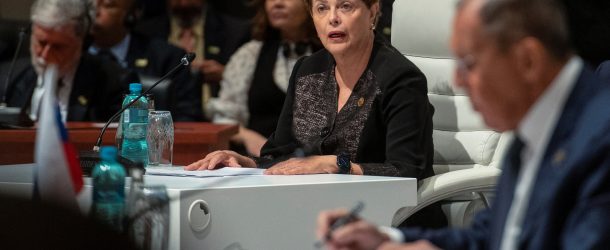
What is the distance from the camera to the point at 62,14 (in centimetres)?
535

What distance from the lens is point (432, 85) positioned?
3.96m

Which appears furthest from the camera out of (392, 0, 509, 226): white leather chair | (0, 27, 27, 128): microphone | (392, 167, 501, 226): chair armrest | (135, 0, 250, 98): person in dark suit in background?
(135, 0, 250, 98): person in dark suit in background

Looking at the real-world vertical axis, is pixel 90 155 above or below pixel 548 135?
below

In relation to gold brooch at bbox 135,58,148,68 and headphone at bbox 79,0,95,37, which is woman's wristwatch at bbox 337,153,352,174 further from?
gold brooch at bbox 135,58,148,68

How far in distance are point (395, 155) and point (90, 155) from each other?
3.08ft

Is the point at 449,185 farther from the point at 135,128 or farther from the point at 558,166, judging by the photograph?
the point at 558,166

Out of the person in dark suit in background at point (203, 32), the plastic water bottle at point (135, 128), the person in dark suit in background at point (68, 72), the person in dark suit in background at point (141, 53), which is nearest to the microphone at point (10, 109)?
the person in dark suit in background at point (68, 72)

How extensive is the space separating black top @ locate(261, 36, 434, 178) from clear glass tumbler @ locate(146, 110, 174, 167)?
1.13ft

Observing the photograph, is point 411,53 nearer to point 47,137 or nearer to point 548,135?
point 47,137

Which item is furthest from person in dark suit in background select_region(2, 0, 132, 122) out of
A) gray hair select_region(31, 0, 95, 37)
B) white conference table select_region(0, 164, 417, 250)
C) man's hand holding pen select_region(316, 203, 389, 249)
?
man's hand holding pen select_region(316, 203, 389, 249)

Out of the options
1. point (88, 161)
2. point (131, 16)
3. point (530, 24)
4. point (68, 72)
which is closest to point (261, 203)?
point (88, 161)

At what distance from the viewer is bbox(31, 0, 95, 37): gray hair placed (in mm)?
5324

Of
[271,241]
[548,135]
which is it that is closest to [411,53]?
[271,241]

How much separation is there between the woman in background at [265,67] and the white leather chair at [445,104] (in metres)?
1.43
